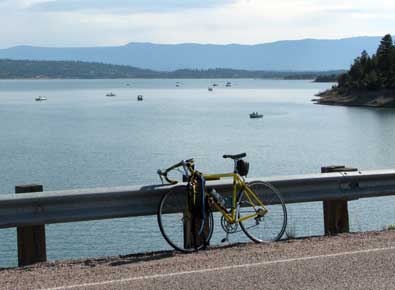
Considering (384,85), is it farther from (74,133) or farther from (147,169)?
(147,169)

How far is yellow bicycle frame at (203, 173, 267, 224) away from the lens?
→ 28.5 ft

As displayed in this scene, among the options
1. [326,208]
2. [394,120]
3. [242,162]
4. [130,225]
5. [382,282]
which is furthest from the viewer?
[394,120]

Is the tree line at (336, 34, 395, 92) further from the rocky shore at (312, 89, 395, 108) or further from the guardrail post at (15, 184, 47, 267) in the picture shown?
the guardrail post at (15, 184, 47, 267)

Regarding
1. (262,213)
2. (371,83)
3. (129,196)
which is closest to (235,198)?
(262,213)

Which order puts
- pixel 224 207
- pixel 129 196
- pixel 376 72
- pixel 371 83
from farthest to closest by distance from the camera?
pixel 376 72 < pixel 371 83 < pixel 224 207 < pixel 129 196

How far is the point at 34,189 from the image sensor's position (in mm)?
8336

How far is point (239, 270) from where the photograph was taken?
7238 mm

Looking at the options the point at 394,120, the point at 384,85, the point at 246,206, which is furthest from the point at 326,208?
the point at 384,85

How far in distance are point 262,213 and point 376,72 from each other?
130132mm

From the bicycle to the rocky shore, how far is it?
390 ft

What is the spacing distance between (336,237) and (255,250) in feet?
4.38

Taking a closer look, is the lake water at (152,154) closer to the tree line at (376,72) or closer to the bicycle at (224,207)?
the bicycle at (224,207)

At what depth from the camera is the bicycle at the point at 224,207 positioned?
28.0 feet

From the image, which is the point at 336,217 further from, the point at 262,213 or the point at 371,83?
the point at 371,83
